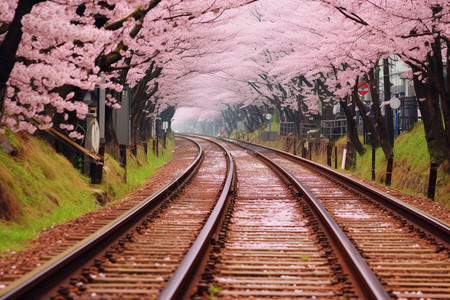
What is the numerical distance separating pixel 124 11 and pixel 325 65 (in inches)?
617

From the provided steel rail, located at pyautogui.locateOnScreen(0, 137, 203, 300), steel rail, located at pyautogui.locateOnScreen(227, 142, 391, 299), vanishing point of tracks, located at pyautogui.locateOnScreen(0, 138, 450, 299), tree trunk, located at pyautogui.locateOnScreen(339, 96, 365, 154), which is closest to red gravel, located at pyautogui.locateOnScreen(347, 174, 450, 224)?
vanishing point of tracks, located at pyautogui.locateOnScreen(0, 138, 450, 299)

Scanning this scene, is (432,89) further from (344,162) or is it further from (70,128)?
(70,128)

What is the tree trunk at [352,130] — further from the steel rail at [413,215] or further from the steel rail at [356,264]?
the steel rail at [356,264]

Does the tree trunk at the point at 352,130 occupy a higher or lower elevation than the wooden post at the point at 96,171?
higher

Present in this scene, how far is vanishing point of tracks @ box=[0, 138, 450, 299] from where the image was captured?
16.0ft

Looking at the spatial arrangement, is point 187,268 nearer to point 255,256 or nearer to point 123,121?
point 255,256

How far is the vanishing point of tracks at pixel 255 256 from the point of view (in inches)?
192

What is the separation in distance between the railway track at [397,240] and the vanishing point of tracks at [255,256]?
0.01 meters

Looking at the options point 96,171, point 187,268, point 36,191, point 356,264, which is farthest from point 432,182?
point 187,268

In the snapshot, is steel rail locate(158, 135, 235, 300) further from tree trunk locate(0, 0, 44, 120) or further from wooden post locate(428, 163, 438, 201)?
wooden post locate(428, 163, 438, 201)

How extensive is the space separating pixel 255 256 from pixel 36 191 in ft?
16.0

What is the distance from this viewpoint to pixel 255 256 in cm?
638

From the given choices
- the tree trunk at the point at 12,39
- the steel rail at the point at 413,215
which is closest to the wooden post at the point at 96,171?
the tree trunk at the point at 12,39

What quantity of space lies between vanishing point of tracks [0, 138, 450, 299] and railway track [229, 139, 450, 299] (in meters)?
0.01
